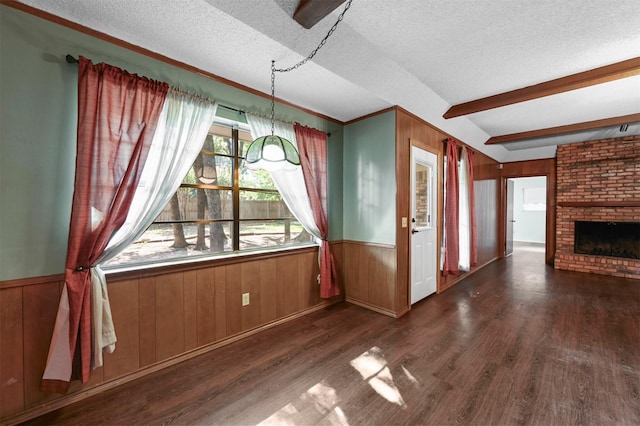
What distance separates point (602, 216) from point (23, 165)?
26.9 feet

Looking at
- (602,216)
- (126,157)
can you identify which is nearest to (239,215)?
(126,157)

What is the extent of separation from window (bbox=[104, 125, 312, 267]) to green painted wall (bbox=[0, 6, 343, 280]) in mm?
441

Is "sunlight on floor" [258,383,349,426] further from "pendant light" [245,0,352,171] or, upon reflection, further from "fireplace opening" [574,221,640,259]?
"fireplace opening" [574,221,640,259]

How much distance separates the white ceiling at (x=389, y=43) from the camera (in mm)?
1675

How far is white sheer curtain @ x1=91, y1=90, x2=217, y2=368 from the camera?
1689 millimetres

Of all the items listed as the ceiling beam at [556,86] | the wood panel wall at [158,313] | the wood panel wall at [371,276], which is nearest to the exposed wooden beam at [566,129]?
the ceiling beam at [556,86]

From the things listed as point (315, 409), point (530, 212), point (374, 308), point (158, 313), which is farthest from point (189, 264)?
point (530, 212)

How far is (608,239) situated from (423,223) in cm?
453

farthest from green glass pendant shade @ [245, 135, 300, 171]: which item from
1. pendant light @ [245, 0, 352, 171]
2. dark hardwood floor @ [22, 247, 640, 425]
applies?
dark hardwood floor @ [22, 247, 640, 425]

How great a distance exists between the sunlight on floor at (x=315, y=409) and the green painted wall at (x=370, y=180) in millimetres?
1795

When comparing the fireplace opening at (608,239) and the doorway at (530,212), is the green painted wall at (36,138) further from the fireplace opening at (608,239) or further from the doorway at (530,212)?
the doorway at (530,212)

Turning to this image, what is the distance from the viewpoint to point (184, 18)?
1.66 m

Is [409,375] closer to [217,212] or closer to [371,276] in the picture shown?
[371,276]

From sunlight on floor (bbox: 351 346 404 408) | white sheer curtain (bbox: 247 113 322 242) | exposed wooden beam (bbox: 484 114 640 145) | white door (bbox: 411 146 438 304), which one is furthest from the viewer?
exposed wooden beam (bbox: 484 114 640 145)
